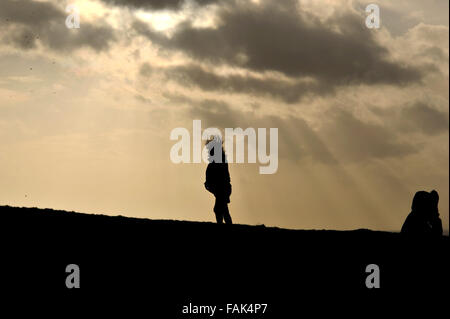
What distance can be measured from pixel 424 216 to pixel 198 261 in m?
7.67

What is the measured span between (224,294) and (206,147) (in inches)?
296

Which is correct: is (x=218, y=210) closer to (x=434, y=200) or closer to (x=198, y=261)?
(x=198, y=261)

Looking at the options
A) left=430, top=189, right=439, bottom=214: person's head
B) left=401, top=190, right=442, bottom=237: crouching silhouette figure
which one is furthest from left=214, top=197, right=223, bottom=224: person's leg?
left=430, top=189, right=439, bottom=214: person's head

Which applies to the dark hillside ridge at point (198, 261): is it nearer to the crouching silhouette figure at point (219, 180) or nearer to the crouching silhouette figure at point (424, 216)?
the crouching silhouette figure at point (424, 216)

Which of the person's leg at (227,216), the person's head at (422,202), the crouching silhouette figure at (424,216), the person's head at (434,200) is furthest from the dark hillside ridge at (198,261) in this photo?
the person's leg at (227,216)

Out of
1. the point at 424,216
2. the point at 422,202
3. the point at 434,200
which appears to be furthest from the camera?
the point at 434,200

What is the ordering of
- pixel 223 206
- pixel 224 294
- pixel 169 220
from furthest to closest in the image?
pixel 223 206 < pixel 169 220 < pixel 224 294

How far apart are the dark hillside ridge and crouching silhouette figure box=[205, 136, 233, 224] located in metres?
2.16

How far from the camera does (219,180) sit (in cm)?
2128

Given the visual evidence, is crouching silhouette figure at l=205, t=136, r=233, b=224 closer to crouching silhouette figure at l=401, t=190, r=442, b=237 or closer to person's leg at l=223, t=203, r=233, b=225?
person's leg at l=223, t=203, r=233, b=225

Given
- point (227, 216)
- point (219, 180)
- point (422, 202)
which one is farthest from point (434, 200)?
point (219, 180)

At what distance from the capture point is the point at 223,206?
21.3m
